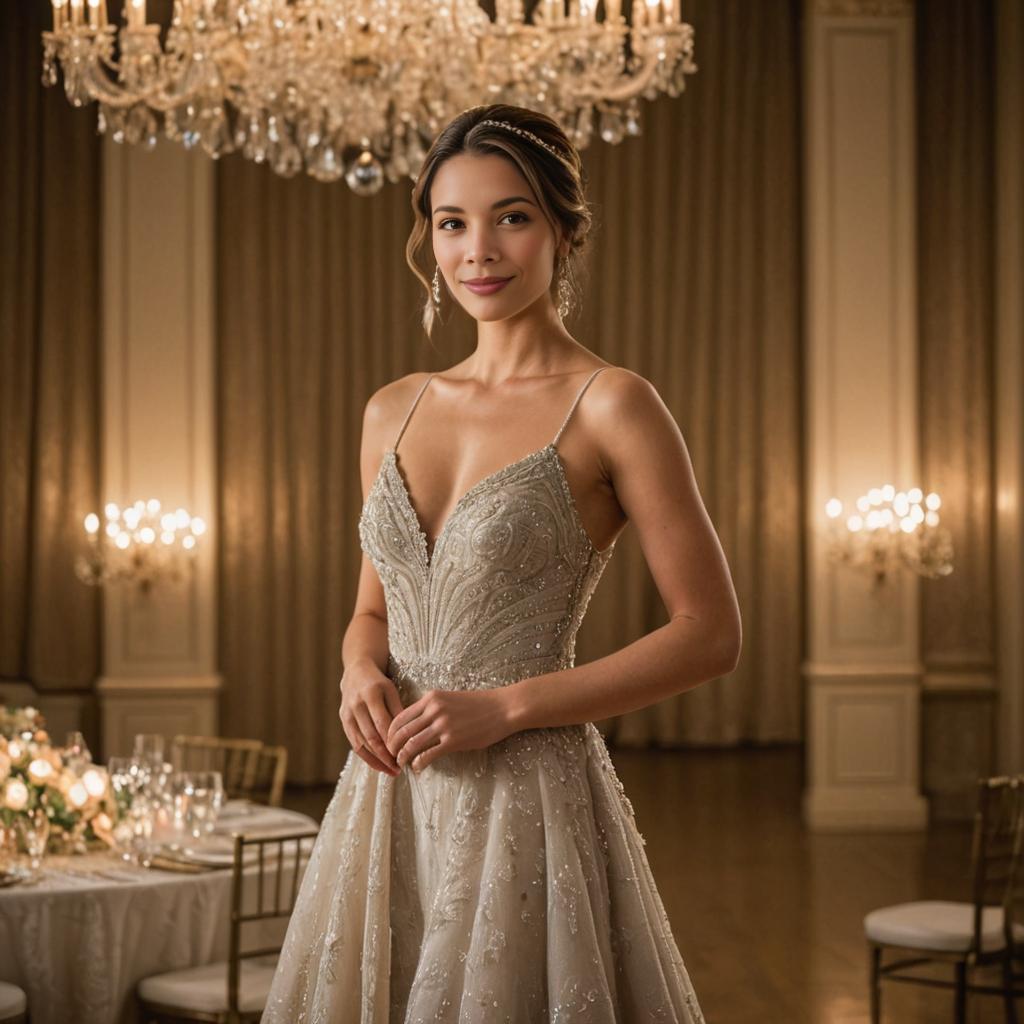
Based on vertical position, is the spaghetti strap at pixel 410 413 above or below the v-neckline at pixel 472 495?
above

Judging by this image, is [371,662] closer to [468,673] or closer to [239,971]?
[468,673]

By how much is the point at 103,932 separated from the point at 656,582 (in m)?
2.70

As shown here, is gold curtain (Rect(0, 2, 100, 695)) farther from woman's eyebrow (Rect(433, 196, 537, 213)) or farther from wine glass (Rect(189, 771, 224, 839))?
woman's eyebrow (Rect(433, 196, 537, 213))

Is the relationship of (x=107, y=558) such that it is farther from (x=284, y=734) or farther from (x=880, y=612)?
(x=880, y=612)

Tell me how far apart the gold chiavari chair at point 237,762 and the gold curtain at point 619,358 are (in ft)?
1.75

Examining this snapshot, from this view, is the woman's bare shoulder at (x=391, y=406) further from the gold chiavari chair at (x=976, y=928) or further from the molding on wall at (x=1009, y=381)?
the molding on wall at (x=1009, y=381)

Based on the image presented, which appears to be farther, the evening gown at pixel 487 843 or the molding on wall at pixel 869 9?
the molding on wall at pixel 869 9

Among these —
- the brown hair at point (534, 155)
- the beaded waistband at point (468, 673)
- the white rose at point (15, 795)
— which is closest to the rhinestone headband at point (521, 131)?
the brown hair at point (534, 155)

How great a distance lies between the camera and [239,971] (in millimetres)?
3963

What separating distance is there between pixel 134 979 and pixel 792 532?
7660 millimetres

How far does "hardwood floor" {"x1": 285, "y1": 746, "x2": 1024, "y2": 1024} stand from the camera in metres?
5.33

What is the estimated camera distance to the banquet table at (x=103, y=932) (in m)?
3.82

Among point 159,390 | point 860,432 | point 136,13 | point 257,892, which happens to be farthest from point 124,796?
point 860,432

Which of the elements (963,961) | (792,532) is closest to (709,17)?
(792,532)
